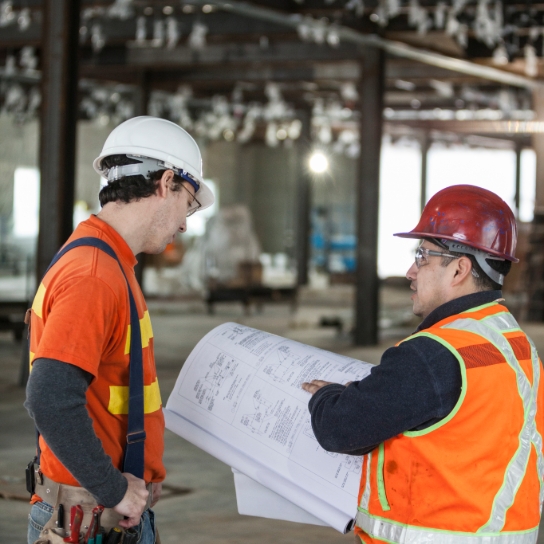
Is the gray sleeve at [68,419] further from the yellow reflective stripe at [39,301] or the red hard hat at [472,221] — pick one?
the red hard hat at [472,221]

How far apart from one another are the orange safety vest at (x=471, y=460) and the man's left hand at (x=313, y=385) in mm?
220

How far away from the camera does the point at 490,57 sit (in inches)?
480

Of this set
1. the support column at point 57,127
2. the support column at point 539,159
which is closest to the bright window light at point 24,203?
the support column at point 539,159

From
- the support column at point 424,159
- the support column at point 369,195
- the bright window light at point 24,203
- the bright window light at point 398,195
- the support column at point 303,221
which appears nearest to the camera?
the support column at point 369,195

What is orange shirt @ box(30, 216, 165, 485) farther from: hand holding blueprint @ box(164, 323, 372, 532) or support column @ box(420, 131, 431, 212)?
support column @ box(420, 131, 431, 212)

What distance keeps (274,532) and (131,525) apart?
2.74 metres

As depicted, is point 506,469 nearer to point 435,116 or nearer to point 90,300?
point 90,300

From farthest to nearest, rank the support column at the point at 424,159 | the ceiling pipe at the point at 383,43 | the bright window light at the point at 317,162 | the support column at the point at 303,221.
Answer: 1. the support column at the point at 424,159
2. the bright window light at the point at 317,162
3. the support column at the point at 303,221
4. the ceiling pipe at the point at 383,43

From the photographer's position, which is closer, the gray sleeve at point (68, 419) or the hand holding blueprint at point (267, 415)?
the gray sleeve at point (68, 419)

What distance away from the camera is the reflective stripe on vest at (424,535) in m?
1.85

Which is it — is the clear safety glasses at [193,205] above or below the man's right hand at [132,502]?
above

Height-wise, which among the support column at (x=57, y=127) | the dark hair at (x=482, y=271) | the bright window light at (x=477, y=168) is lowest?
the dark hair at (x=482, y=271)

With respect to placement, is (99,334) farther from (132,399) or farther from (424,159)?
(424,159)

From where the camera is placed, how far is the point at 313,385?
83.0 inches
